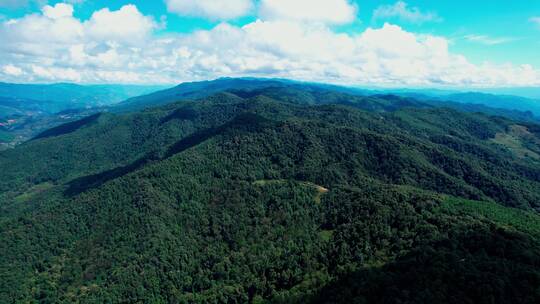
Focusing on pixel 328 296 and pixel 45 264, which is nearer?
pixel 328 296

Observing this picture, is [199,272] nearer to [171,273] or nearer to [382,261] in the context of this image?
[171,273]

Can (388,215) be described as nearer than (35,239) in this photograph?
Yes

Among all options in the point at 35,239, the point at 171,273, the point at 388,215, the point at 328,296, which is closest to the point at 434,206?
the point at 388,215

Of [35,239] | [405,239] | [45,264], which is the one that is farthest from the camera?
[35,239]

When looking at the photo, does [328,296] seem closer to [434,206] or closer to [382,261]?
[382,261]

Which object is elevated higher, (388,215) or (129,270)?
(388,215)

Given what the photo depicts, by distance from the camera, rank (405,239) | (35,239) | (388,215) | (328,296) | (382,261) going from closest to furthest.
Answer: (328,296) < (382,261) < (405,239) < (388,215) < (35,239)

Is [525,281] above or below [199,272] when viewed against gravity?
above

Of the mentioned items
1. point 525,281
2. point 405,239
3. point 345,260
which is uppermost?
point 525,281

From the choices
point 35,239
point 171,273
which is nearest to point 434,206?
point 171,273
